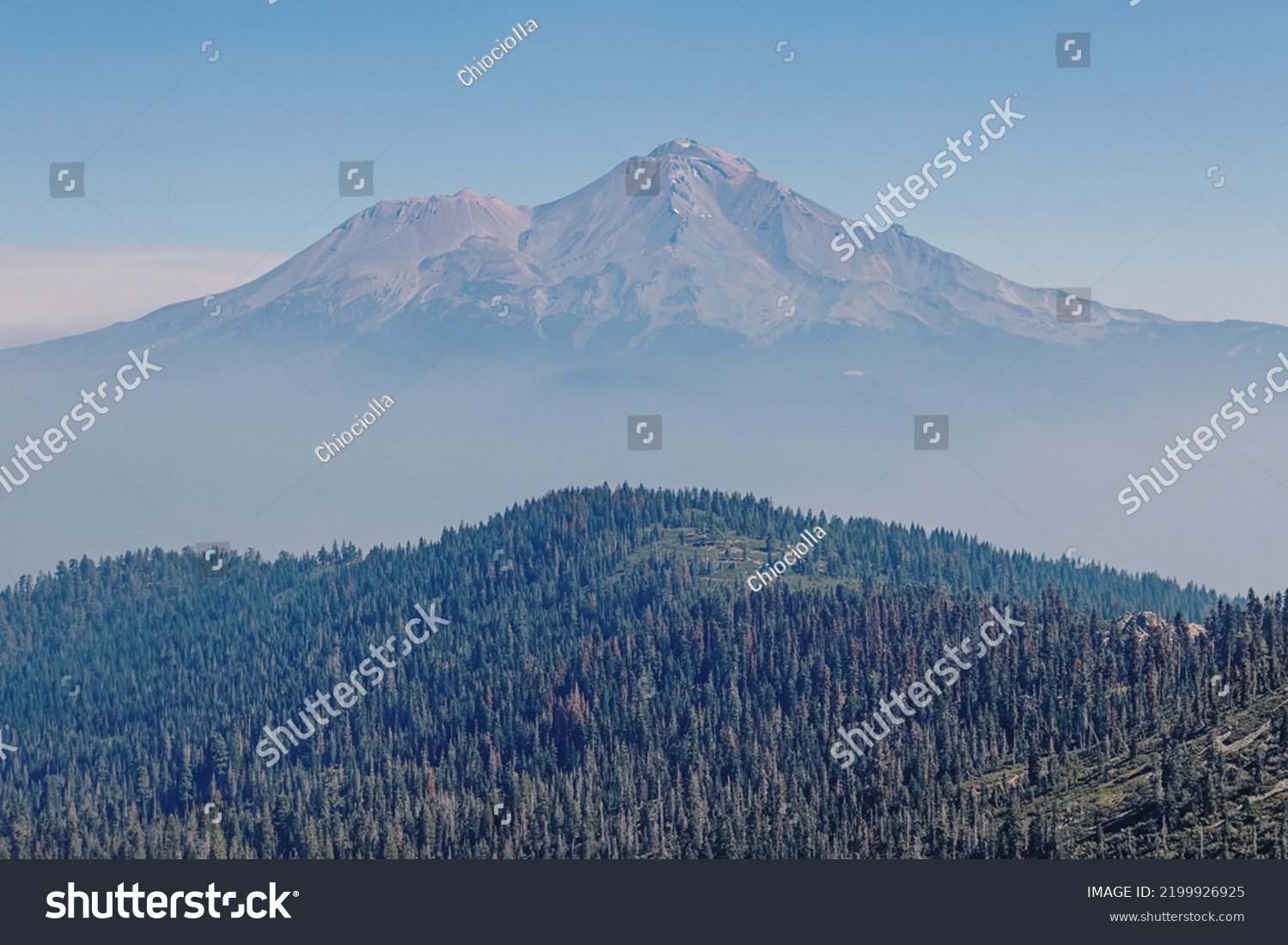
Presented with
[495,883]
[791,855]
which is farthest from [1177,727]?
[495,883]

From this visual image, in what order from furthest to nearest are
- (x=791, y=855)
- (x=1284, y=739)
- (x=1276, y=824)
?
(x=791, y=855) → (x=1284, y=739) → (x=1276, y=824)

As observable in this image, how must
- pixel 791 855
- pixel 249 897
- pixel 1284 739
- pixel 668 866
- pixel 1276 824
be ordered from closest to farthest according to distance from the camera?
pixel 249 897, pixel 668 866, pixel 1276 824, pixel 1284 739, pixel 791 855

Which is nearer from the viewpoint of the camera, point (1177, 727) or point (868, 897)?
point (868, 897)

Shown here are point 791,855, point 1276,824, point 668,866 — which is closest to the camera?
point 668,866

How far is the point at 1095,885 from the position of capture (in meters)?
111

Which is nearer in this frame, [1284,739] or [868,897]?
[868,897]

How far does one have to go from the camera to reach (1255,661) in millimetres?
198375

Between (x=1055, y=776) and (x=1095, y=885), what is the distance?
85429 millimetres

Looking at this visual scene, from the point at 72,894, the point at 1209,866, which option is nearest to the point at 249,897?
the point at 72,894

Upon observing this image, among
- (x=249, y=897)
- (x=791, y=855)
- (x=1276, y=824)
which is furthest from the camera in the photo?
(x=791, y=855)

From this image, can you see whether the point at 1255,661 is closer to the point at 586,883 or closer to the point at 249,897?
the point at 586,883

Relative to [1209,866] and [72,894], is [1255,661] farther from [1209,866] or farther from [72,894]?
[72,894]

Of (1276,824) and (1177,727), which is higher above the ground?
(1177,727)

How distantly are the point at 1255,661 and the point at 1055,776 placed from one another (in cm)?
2810
